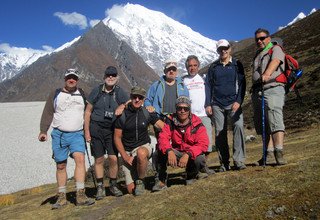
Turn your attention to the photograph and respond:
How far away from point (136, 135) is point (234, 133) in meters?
2.64

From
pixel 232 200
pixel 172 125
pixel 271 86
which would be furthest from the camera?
pixel 172 125

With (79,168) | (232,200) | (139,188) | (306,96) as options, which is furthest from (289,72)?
(306,96)

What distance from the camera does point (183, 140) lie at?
10.1 meters

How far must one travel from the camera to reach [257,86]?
33.8 feet

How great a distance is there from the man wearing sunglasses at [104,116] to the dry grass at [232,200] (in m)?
1.29

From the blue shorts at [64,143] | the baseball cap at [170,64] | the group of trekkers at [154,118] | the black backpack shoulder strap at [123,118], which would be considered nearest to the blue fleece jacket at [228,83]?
the group of trekkers at [154,118]

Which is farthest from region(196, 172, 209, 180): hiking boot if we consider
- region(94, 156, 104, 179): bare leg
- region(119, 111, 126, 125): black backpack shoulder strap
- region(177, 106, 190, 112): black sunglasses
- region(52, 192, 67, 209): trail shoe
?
region(52, 192, 67, 209): trail shoe

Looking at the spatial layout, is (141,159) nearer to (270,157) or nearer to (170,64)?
(170,64)

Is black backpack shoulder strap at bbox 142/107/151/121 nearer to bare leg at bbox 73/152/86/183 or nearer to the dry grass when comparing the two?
the dry grass

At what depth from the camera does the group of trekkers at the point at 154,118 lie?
10.2 m

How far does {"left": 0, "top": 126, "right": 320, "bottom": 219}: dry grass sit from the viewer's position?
727 centimetres

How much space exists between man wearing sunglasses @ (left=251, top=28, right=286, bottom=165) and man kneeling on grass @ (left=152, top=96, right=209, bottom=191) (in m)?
1.67

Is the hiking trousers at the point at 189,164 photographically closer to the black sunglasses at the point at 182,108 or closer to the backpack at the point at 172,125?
the backpack at the point at 172,125

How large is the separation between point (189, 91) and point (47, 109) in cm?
397
